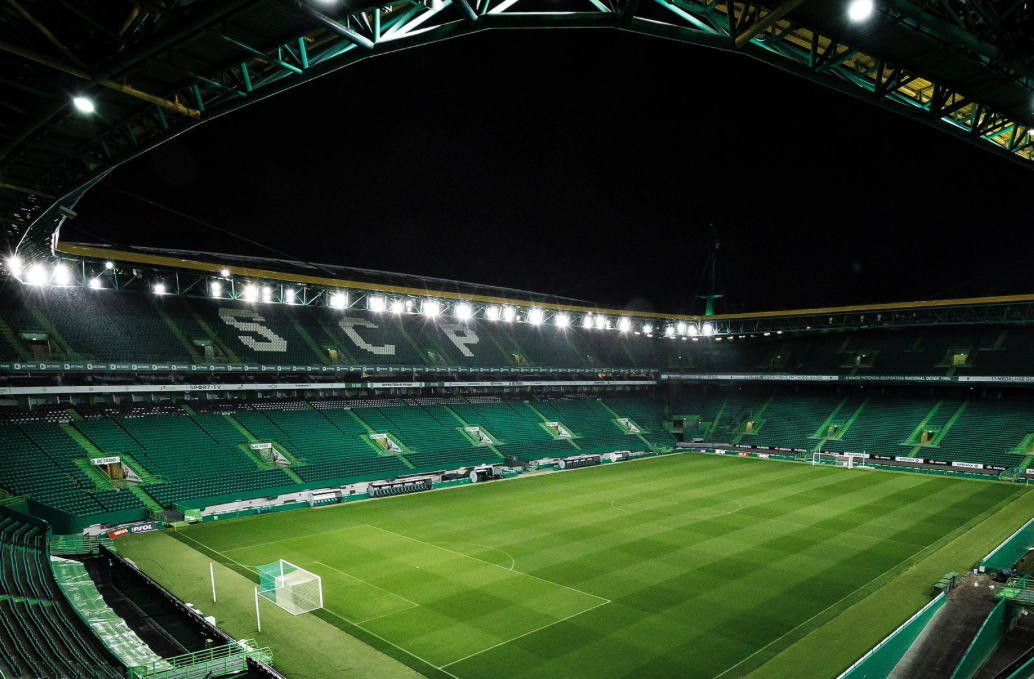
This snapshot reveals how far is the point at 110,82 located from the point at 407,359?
3541cm

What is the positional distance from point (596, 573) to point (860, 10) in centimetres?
1761

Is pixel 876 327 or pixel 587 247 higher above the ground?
pixel 587 247

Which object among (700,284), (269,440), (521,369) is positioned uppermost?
(700,284)

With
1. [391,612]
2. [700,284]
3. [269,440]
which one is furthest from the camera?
[700,284]

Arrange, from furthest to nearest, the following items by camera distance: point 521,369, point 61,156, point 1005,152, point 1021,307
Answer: point 521,369, point 1021,307, point 61,156, point 1005,152

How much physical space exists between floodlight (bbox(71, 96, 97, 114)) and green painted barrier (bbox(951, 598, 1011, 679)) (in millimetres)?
19295

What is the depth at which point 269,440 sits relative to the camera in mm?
32969

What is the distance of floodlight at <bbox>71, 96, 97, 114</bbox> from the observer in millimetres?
8250

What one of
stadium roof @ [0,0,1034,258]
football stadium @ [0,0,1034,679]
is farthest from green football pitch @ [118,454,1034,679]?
stadium roof @ [0,0,1034,258]

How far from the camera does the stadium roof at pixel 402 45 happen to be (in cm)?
→ 626

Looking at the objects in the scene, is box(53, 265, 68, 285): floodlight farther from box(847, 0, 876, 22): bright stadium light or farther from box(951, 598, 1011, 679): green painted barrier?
box(951, 598, 1011, 679): green painted barrier

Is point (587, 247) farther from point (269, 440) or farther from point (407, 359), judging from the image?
point (269, 440)

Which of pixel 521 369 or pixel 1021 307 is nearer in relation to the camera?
pixel 1021 307

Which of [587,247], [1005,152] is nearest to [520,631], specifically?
[1005,152]
